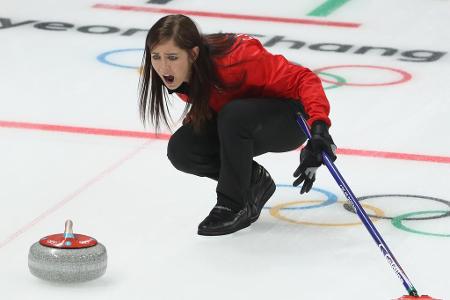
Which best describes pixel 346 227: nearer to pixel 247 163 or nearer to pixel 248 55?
pixel 247 163

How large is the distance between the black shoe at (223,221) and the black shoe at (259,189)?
0.04m

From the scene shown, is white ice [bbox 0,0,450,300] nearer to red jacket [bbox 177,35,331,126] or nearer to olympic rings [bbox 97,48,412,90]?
olympic rings [bbox 97,48,412,90]

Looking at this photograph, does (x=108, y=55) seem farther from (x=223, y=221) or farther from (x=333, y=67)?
(x=223, y=221)

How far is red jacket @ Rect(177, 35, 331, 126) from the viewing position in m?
2.89

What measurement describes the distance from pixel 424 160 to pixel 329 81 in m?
1.14

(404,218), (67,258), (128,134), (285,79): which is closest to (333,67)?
(128,134)

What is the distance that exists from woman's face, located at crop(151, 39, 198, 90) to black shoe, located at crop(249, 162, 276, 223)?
16.8 inches

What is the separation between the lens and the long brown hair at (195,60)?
9.10 ft

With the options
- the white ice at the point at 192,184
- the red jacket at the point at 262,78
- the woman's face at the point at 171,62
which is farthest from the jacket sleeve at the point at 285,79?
the white ice at the point at 192,184

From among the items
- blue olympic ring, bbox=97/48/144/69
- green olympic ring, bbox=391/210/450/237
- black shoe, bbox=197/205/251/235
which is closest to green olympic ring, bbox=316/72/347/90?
blue olympic ring, bbox=97/48/144/69

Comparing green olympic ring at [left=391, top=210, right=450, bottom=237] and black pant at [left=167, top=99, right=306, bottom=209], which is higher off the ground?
black pant at [left=167, top=99, right=306, bottom=209]

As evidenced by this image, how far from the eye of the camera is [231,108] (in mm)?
2939

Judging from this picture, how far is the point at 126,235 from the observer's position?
9.93 ft

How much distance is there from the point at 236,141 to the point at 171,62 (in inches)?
11.2
